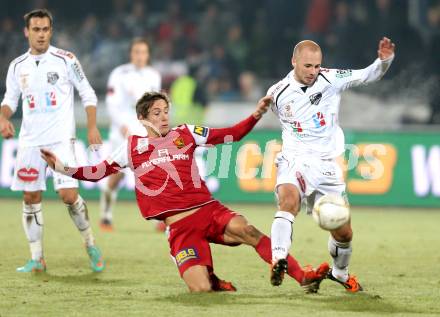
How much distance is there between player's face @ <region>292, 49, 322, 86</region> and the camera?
22.7ft

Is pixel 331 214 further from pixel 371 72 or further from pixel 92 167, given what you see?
pixel 92 167

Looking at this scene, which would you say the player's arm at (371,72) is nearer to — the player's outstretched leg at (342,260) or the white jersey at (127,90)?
the player's outstretched leg at (342,260)

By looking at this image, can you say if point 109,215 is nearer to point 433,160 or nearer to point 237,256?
point 237,256

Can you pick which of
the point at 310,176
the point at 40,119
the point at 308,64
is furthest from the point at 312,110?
the point at 40,119

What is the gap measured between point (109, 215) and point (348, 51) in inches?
249

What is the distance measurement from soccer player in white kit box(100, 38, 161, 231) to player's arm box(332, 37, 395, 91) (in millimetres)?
4758

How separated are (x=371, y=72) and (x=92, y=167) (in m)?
2.14

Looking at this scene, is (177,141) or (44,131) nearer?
(177,141)

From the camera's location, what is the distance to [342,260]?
7031 mm

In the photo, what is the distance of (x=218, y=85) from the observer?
1662 centimetres

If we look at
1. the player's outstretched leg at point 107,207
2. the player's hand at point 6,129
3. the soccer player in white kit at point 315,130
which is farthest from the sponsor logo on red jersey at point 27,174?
the player's outstretched leg at point 107,207

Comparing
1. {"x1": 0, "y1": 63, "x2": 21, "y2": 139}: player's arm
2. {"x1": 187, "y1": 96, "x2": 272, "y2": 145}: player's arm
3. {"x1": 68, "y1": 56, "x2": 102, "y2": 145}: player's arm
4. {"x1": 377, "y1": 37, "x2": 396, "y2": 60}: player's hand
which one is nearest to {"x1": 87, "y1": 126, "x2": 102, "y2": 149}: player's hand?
{"x1": 68, "y1": 56, "x2": 102, "y2": 145}: player's arm

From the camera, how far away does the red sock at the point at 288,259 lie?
21.3 feet

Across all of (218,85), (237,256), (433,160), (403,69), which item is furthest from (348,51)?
(237,256)
